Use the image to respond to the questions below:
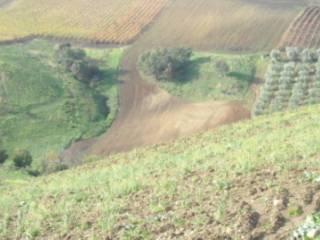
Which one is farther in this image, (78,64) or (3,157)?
(78,64)

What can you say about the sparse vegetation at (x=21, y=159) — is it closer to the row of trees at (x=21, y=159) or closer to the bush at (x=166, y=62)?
the row of trees at (x=21, y=159)

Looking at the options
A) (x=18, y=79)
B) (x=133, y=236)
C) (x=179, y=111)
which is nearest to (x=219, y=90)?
(x=179, y=111)

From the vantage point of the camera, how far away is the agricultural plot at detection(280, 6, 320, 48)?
66312 millimetres

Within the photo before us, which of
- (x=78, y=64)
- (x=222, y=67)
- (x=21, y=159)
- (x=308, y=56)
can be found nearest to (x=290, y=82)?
(x=308, y=56)

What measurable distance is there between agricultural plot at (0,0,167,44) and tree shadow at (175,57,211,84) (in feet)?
33.4

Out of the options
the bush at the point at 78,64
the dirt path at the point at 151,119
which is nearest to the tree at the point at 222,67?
the dirt path at the point at 151,119

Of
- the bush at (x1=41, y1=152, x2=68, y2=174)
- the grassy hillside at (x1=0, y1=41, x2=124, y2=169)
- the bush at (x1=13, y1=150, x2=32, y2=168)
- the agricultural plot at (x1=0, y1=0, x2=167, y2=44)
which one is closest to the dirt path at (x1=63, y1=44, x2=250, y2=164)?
the grassy hillside at (x1=0, y1=41, x2=124, y2=169)

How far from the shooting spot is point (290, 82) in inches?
2179

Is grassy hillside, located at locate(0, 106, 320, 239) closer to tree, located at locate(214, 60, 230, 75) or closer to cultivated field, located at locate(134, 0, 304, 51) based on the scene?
tree, located at locate(214, 60, 230, 75)

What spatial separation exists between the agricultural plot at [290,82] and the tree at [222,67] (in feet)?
14.3

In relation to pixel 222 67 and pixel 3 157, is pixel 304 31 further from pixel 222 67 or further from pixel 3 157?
pixel 3 157

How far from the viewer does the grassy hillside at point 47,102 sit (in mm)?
52938

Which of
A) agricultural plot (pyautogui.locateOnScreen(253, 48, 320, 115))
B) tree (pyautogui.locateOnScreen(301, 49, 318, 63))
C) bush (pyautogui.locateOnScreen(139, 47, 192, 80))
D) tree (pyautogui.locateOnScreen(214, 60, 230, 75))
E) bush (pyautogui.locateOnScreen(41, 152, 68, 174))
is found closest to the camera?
bush (pyautogui.locateOnScreen(41, 152, 68, 174))

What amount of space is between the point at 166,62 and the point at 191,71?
2.87 metres
